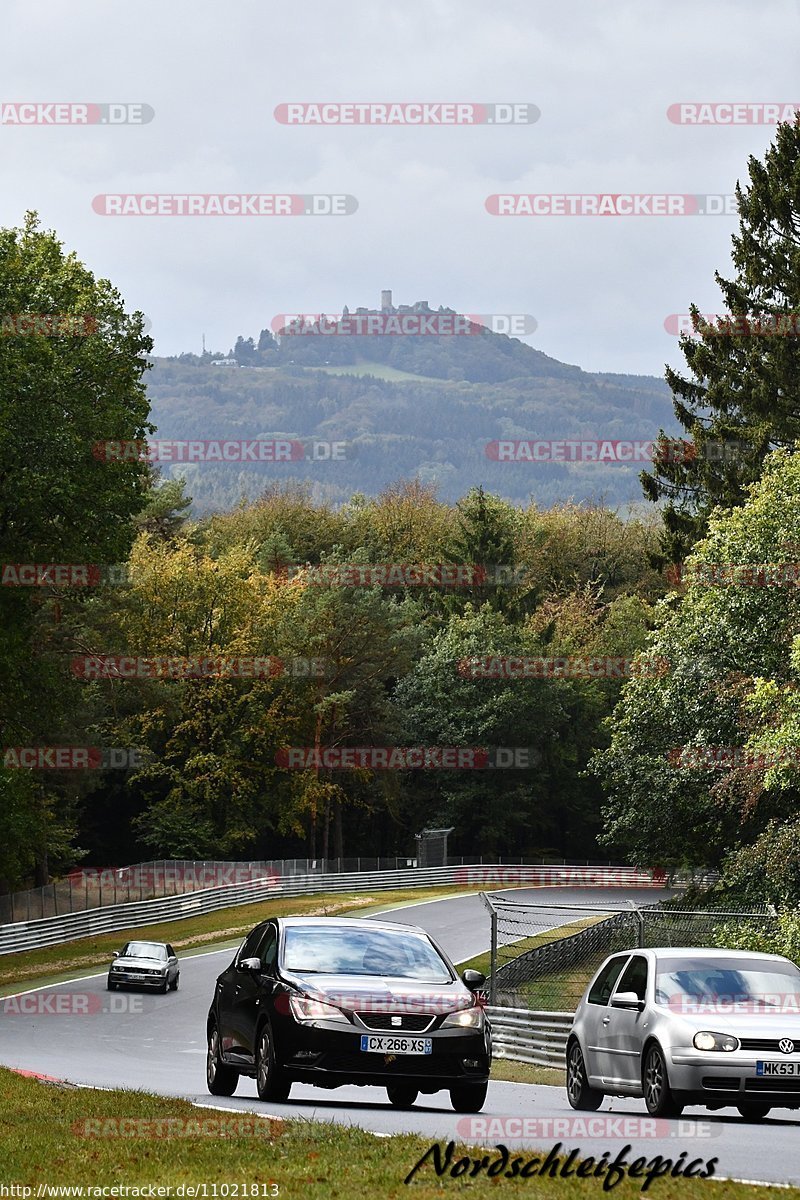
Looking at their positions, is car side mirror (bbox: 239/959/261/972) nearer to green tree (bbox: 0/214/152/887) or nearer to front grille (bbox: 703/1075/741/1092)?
front grille (bbox: 703/1075/741/1092)

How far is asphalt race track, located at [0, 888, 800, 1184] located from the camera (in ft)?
39.5

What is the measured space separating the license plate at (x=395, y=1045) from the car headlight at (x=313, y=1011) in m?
0.23

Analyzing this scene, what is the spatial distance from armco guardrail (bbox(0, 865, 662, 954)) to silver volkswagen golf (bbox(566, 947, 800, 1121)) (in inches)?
1480

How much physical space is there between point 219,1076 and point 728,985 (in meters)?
5.04

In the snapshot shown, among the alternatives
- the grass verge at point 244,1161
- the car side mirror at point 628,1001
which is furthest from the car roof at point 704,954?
the grass verge at point 244,1161

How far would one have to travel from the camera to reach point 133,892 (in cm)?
6234

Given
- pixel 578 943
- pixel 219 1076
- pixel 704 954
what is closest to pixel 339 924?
pixel 219 1076

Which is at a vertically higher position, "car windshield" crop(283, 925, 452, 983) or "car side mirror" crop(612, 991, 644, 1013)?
"car windshield" crop(283, 925, 452, 983)

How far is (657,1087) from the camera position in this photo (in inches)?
554

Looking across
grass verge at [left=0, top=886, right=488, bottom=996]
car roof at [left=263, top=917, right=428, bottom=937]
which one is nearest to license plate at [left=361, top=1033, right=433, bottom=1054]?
car roof at [left=263, top=917, right=428, bottom=937]

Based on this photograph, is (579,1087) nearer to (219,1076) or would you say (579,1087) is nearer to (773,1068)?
(773,1068)

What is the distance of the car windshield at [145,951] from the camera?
42.2 meters

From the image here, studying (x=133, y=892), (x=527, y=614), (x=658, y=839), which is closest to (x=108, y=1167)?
(x=658, y=839)

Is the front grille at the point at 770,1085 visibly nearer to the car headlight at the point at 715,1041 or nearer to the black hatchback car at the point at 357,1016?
the car headlight at the point at 715,1041
